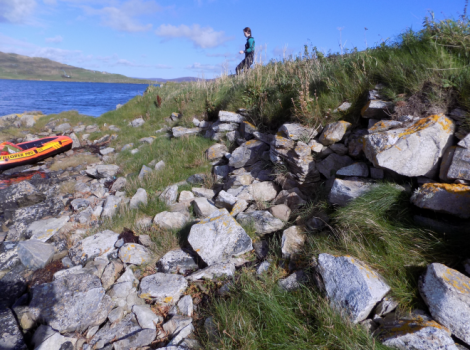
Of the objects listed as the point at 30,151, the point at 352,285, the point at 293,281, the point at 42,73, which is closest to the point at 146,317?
the point at 293,281

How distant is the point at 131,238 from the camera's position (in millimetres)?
5051

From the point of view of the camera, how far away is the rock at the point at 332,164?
5.10 m

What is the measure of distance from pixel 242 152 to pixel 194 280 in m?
3.88

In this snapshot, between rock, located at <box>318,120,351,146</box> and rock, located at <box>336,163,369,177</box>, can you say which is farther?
rock, located at <box>318,120,351,146</box>

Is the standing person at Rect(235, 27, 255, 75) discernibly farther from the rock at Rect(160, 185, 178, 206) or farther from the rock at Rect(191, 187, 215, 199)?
the rock at Rect(160, 185, 178, 206)

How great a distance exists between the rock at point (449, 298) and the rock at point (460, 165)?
1474 mm

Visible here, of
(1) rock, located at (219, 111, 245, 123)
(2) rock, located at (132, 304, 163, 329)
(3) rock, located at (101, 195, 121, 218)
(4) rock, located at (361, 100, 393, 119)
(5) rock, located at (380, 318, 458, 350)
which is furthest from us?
(1) rock, located at (219, 111, 245, 123)

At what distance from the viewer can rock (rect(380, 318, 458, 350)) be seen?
220cm

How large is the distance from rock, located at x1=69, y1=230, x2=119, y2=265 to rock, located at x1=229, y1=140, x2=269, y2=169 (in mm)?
3309

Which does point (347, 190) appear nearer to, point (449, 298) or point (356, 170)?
point (356, 170)

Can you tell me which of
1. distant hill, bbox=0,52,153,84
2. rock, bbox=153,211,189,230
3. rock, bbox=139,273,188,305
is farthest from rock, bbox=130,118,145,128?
distant hill, bbox=0,52,153,84

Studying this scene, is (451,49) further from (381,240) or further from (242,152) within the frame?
(242,152)

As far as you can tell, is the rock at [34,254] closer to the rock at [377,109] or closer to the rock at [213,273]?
the rock at [213,273]

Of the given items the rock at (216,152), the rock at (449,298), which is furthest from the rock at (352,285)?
the rock at (216,152)
